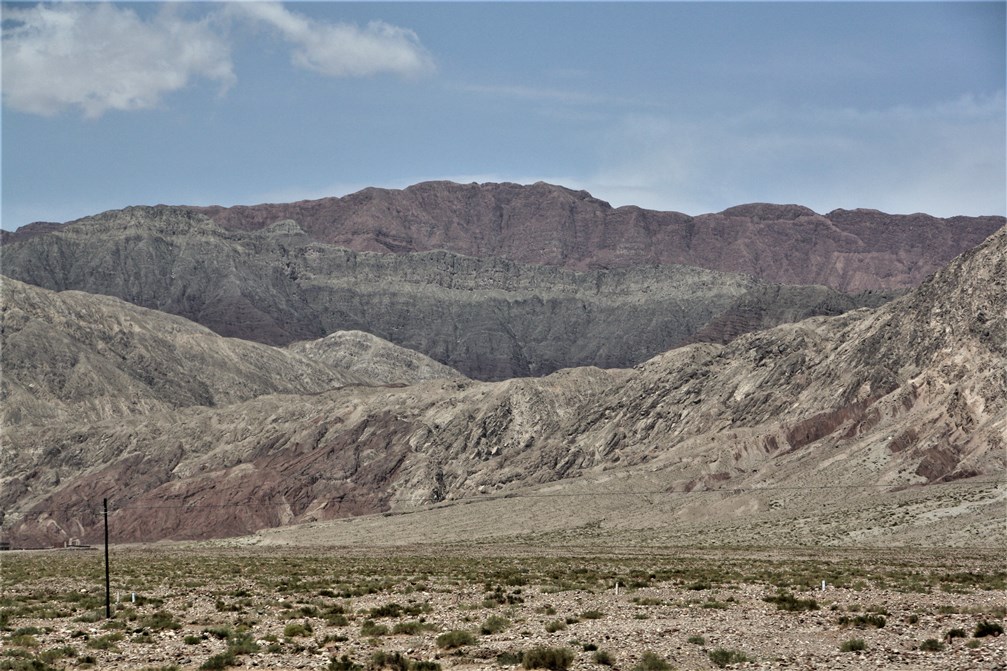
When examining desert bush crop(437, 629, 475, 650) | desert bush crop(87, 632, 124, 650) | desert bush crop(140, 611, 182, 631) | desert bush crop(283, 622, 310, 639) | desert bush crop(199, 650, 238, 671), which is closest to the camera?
desert bush crop(199, 650, 238, 671)

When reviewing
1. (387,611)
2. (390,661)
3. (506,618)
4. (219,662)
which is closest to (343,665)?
(390,661)

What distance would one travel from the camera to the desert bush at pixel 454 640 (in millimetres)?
32375

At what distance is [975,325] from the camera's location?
118 meters

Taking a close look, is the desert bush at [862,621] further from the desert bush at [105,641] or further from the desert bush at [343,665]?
the desert bush at [105,641]

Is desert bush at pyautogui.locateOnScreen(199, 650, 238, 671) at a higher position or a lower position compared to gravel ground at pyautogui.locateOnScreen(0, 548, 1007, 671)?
higher

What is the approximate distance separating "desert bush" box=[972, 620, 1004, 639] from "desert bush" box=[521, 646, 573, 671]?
1012 centimetres

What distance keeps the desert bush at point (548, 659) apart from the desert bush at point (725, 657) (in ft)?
10.6

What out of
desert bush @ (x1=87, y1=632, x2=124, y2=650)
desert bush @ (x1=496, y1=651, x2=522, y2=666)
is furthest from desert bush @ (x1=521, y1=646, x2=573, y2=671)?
desert bush @ (x1=87, y1=632, x2=124, y2=650)

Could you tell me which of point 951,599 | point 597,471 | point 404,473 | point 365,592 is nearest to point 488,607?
point 365,592

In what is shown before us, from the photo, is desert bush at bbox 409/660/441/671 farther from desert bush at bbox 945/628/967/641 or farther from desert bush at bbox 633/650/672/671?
desert bush at bbox 945/628/967/641

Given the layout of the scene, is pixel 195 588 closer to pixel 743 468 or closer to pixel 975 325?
pixel 743 468

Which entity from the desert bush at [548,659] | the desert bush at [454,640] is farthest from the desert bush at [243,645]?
the desert bush at [548,659]

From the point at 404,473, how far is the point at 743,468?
47.1m

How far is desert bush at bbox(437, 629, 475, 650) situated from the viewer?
32.4m
